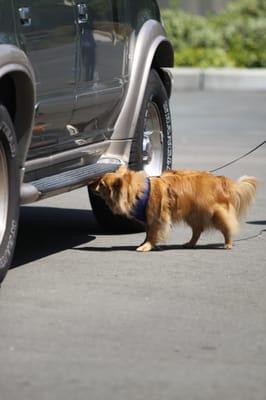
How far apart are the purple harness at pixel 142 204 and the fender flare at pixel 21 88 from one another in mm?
1281

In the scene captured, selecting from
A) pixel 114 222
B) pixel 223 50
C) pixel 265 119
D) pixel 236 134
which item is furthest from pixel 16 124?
pixel 223 50

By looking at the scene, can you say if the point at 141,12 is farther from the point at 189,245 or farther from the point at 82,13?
the point at 189,245

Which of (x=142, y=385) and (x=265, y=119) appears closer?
(x=142, y=385)

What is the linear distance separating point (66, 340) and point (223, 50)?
17574 mm

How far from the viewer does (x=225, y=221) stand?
7688mm

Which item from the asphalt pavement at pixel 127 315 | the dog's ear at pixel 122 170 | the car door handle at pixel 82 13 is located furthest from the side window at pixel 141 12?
the asphalt pavement at pixel 127 315

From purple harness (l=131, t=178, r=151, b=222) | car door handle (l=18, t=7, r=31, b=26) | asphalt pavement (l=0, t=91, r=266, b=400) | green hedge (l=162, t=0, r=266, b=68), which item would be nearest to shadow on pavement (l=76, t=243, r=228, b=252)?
asphalt pavement (l=0, t=91, r=266, b=400)

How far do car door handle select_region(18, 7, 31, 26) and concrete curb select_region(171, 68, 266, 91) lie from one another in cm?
1418

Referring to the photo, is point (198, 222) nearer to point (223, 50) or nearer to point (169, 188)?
point (169, 188)

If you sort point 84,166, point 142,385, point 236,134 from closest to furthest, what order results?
point 142,385 → point 84,166 → point 236,134

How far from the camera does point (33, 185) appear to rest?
6668 millimetres

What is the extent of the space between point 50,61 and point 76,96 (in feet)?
1.47

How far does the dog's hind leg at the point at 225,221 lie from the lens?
303 inches

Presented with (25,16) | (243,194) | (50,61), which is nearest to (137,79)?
(243,194)
